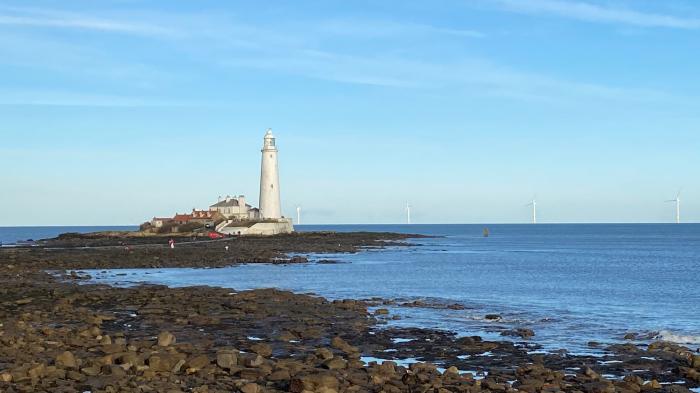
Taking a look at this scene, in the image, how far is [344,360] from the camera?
61.9ft

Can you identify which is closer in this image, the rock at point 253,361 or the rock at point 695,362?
the rock at point 253,361

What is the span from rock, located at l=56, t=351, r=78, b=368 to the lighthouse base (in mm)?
91116

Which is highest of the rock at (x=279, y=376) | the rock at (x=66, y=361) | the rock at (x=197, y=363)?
the rock at (x=66, y=361)

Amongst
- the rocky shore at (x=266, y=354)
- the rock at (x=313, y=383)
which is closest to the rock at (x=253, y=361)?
the rocky shore at (x=266, y=354)

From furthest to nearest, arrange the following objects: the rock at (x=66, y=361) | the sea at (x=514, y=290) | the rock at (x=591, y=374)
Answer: the sea at (x=514, y=290) → the rock at (x=591, y=374) → the rock at (x=66, y=361)

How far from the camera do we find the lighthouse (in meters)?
104

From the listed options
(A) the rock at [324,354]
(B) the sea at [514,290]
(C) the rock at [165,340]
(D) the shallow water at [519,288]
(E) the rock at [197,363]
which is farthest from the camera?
(D) the shallow water at [519,288]

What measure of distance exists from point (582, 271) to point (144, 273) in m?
32.1

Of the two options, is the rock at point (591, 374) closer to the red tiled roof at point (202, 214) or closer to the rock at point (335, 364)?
the rock at point (335, 364)

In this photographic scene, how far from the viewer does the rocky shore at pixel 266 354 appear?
53.2 feet

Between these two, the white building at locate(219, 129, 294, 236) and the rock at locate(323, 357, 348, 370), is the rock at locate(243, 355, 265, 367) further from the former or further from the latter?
the white building at locate(219, 129, 294, 236)

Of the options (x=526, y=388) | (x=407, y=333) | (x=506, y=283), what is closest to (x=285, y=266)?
(x=506, y=283)

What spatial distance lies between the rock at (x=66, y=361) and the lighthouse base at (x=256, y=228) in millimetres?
91116

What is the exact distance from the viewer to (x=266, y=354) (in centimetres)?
2025
